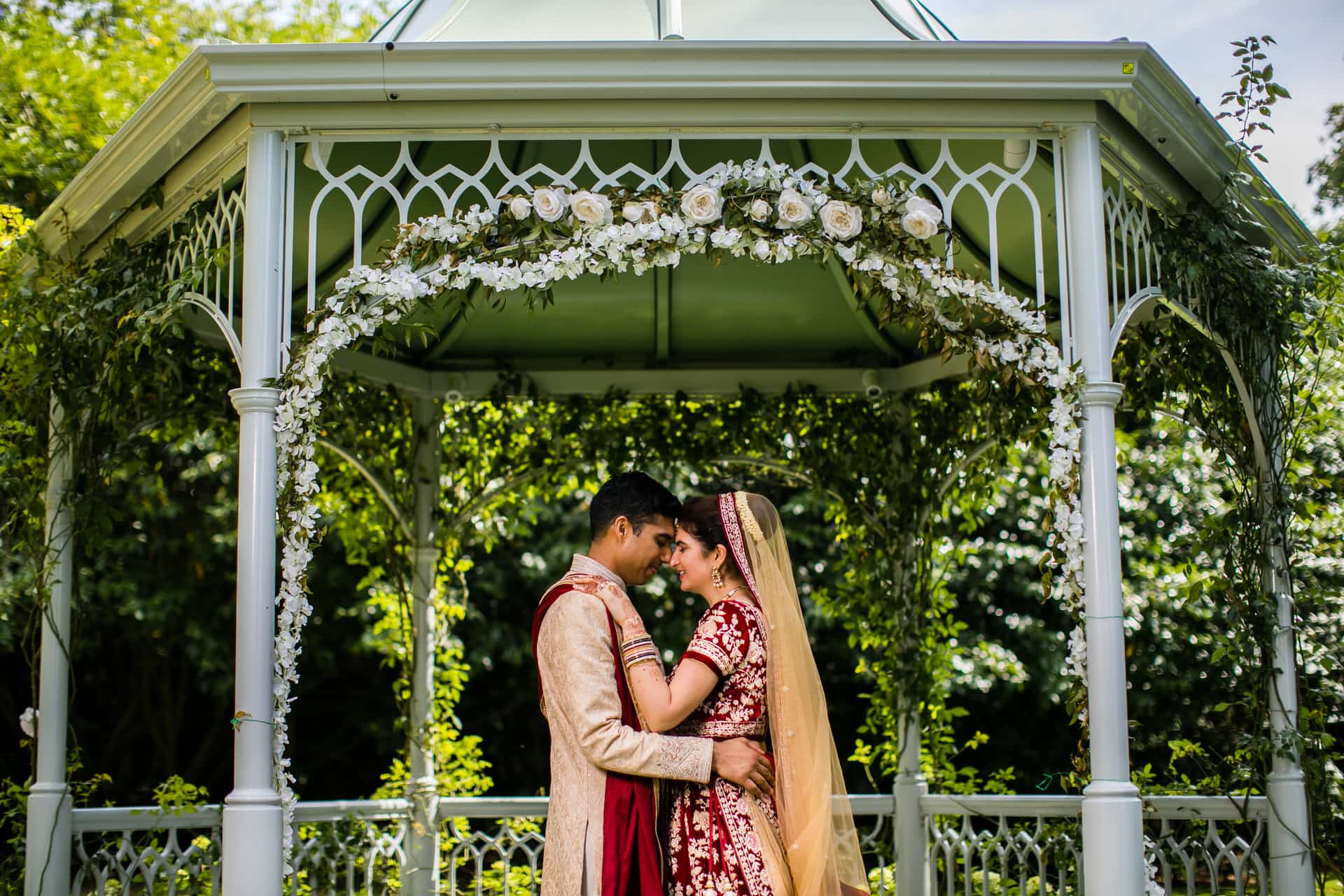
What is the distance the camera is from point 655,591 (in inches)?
480

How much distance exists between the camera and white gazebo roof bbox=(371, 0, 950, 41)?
4.84 meters

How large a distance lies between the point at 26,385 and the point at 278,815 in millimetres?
2466

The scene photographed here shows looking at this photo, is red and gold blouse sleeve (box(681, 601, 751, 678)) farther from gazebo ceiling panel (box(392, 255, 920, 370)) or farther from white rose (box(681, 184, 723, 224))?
gazebo ceiling panel (box(392, 255, 920, 370))

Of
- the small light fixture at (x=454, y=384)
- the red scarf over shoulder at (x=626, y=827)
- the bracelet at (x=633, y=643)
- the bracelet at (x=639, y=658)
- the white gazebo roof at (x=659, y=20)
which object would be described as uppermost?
the white gazebo roof at (x=659, y=20)

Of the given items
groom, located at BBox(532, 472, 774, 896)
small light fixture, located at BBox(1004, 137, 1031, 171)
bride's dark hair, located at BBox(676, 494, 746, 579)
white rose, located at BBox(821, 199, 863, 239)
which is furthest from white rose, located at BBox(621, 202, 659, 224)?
small light fixture, located at BBox(1004, 137, 1031, 171)

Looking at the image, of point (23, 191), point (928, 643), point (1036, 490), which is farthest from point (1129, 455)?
point (23, 191)

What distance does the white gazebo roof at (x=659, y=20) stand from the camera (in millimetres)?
4836

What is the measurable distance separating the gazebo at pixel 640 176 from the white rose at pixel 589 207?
0.26 feet

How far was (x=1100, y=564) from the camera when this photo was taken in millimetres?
4086

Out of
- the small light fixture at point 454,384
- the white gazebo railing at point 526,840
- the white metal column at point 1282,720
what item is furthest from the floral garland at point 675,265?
the small light fixture at point 454,384

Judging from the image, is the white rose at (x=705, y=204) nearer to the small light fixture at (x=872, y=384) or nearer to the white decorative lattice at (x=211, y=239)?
the white decorative lattice at (x=211, y=239)

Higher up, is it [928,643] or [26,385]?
[26,385]

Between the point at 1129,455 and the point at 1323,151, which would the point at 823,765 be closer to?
the point at 1129,455

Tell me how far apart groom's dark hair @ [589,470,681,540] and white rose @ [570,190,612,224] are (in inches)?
32.1
